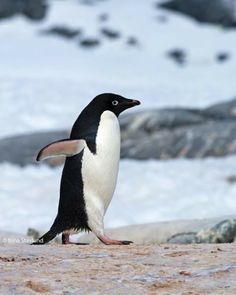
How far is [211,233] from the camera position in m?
5.95

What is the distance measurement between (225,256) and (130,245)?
2.12 feet

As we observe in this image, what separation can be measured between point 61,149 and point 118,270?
45.1 inches

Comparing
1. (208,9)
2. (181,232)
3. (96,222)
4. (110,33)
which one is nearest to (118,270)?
(96,222)

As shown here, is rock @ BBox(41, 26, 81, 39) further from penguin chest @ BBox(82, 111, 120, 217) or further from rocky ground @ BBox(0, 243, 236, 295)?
rocky ground @ BBox(0, 243, 236, 295)

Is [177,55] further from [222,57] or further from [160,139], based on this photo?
[160,139]

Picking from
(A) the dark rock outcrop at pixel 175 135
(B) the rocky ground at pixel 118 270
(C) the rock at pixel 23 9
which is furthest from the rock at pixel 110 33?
(B) the rocky ground at pixel 118 270

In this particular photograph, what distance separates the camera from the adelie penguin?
182 inches

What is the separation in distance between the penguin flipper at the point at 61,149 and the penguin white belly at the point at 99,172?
5cm

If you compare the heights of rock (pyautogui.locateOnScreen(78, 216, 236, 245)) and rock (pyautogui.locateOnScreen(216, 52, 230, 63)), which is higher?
rock (pyautogui.locateOnScreen(216, 52, 230, 63))

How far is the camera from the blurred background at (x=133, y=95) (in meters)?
11.7

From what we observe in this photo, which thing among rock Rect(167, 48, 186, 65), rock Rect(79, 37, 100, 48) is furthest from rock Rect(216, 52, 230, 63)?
rock Rect(79, 37, 100, 48)

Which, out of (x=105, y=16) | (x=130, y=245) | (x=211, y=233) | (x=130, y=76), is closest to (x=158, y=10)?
(x=105, y=16)

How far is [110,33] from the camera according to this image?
24.3 metres

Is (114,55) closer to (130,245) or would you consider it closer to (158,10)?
(158,10)
